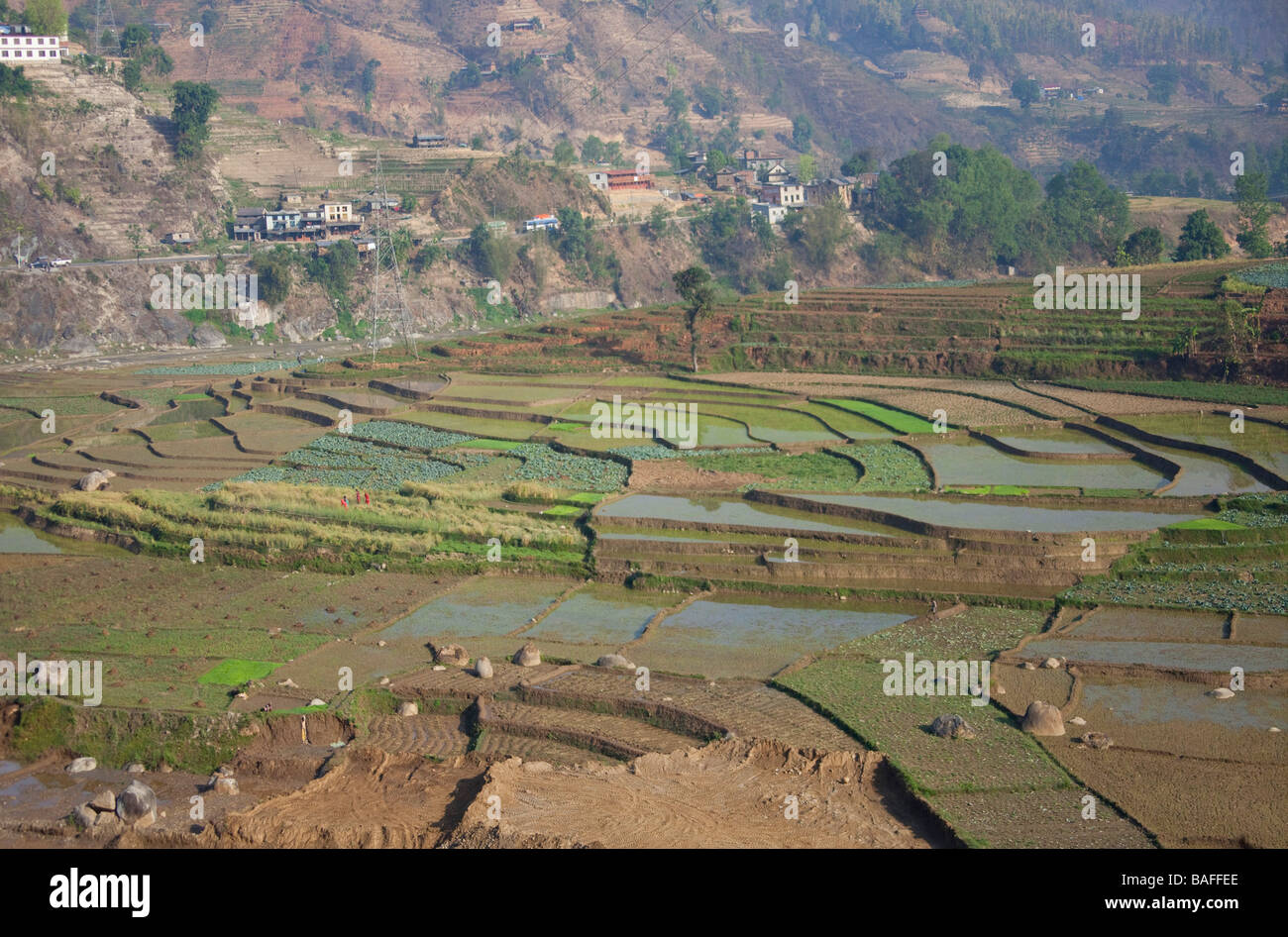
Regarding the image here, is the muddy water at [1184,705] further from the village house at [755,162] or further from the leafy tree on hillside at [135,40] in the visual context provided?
the leafy tree on hillside at [135,40]

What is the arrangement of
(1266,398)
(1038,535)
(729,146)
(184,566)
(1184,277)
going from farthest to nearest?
(729,146) → (1184,277) → (1266,398) → (184,566) → (1038,535)

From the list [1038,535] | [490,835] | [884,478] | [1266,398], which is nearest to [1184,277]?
[1266,398]

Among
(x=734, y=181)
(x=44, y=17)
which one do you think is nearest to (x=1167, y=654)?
(x=734, y=181)

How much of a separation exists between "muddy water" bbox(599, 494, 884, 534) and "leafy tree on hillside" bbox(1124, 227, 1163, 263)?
35.1m

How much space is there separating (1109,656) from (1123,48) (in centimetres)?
13732

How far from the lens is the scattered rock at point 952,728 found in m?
17.5

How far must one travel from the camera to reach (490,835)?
15.0 meters

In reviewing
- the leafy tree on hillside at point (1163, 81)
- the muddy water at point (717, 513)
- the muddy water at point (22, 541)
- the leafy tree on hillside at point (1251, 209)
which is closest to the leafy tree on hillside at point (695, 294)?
the muddy water at point (717, 513)

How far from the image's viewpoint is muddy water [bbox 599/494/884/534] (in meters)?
27.2

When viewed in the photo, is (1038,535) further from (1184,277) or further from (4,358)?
(4,358)

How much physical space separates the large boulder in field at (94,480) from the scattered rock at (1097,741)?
2505 cm

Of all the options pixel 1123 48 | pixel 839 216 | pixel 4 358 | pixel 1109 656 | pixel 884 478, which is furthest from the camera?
pixel 1123 48

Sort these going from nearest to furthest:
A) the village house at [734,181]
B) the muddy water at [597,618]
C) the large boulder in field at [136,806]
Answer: the large boulder in field at [136,806] < the muddy water at [597,618] < the village house at [734,181]

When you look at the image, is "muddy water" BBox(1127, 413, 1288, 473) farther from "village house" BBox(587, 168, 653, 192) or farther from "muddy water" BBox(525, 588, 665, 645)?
"village house" BBox(587, 168, 653, 192)
